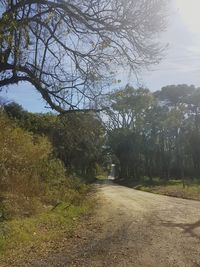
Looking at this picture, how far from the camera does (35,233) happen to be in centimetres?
1288

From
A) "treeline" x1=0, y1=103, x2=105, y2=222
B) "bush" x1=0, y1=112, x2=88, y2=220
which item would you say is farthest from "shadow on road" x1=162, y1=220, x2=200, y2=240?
"bush" x1=0, y1=112, x2=88, y2=220

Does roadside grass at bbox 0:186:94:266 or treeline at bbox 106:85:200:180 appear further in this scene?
treeline at bbox 106:85:200:180

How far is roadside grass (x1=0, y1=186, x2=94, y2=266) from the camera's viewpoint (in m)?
10.5

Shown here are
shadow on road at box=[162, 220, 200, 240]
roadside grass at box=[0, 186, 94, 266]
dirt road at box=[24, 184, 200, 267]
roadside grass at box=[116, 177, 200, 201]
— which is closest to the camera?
dirt road at box=[24, 184, 200, 267]

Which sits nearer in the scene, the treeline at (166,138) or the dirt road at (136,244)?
the dirt road at (136,244)

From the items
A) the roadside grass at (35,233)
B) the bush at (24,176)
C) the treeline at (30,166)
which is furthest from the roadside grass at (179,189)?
the roadside grass at (35,233)

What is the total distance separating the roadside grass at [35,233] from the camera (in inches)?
414

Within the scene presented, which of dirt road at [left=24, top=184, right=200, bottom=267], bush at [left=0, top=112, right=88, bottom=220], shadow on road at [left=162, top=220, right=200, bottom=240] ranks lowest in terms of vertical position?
dirt road at [left=24, top=184, right=200, bottom=267]

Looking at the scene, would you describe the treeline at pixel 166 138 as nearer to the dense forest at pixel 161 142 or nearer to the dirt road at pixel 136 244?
the dense forest at pixel 161 142

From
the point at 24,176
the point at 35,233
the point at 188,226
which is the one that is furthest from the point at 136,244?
the point at 24,176

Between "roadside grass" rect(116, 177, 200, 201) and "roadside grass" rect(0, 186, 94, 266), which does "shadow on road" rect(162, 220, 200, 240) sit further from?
"roadside grass" rect(116, 177, 200, 201)

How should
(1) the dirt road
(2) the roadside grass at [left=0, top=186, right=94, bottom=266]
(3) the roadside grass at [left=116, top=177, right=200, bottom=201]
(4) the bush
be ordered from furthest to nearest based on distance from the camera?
(3) the roadside grass at [left=116, top=177, right=200, bottom=201] < (4) the bush < (2) the roadside grass at [left=0, top=186, right=94, bottom=266] < (1) the dirt road

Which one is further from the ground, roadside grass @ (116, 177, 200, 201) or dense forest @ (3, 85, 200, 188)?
dense forest @ (3, 85, 200, 188)

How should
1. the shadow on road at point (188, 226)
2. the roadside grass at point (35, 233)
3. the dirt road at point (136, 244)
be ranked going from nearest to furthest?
the dirt road at point (136, 244), the roadside grass at point (35, 233), the shadow on road at point (188, 226)
